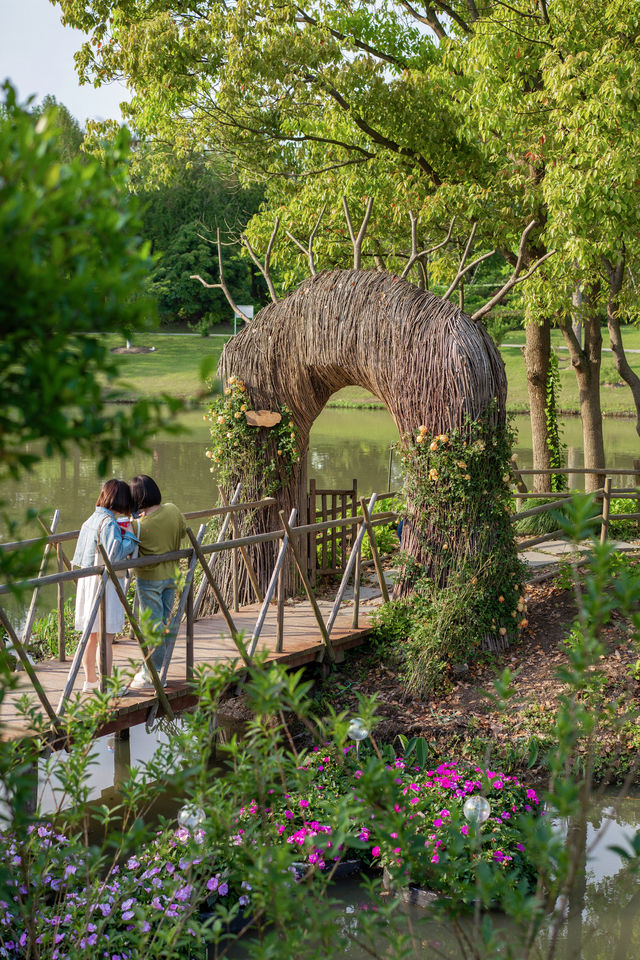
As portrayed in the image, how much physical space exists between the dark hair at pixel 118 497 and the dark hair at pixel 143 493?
0.82 ft

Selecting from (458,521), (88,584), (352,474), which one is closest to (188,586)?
(88,584)

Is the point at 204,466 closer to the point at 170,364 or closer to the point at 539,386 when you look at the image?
the point at 539,386

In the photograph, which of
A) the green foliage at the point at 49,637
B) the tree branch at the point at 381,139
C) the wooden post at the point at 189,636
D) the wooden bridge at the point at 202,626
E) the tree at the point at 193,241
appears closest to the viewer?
Result: the wooden bridge at the point at 202,626

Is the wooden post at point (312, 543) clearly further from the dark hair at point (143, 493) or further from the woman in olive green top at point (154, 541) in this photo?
the dark hair at point (143, 493)

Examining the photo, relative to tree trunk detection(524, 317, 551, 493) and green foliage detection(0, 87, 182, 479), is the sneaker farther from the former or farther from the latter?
tree trunk detection(524, 317, 551, 493)

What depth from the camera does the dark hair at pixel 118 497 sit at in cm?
580

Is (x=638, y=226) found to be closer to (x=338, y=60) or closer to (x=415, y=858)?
(x=338, y=60)

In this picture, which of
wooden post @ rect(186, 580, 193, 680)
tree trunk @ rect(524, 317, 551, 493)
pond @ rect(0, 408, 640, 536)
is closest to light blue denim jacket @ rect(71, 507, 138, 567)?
wooden post @ rect(186, 580, 193, 680)

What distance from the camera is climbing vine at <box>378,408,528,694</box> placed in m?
7.32

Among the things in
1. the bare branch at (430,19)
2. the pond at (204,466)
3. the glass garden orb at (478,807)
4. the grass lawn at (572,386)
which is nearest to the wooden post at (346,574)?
the glass garden orb at (478,807)

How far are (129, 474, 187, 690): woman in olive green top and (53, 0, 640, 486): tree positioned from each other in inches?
224

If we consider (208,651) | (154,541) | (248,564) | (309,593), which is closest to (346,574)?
(309,593)

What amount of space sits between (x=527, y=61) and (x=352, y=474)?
12.2m

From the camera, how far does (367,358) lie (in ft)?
26.0
